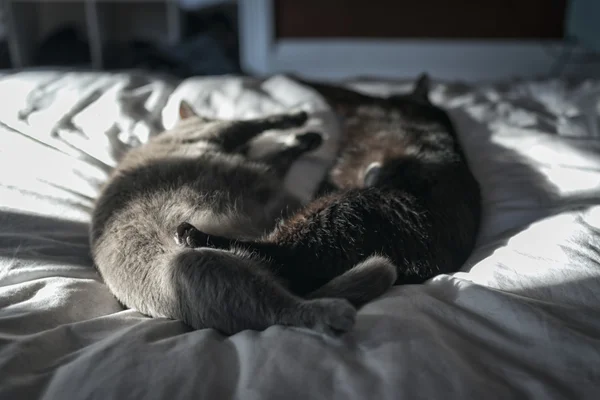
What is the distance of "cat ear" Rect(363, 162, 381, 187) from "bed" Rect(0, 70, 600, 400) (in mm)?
174

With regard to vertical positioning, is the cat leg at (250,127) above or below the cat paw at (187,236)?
above

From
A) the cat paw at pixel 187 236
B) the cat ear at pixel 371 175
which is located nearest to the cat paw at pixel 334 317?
the cat paw at pixel 187 236

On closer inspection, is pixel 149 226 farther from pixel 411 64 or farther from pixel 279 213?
pixel 411 64

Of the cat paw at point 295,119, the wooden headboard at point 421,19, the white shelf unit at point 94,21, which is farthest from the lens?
the wooden headboard at point 421,19

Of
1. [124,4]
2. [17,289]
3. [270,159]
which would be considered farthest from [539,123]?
[124,4]

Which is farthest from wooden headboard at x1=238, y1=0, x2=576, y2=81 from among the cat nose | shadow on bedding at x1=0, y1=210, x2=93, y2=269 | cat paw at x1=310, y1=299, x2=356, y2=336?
cat paw at x1=310, y1=299, x2=356, y2=336

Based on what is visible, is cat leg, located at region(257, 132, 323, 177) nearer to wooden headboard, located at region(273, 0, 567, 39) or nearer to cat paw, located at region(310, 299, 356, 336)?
cat paw, located at region(310, 299, 356, 336)

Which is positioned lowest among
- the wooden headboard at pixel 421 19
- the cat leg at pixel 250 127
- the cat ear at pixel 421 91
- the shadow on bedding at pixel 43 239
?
the shadow on bedding at pixel 43 239

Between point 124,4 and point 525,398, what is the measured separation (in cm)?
414

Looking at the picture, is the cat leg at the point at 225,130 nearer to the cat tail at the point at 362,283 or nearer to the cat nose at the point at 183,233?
the cat nose at the point at 183,233

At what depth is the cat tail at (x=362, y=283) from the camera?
89 cm

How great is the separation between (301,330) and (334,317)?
6 centimetres

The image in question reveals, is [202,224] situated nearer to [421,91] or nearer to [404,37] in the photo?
[421,91]

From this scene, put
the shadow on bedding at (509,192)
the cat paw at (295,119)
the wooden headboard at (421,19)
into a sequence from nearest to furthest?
1. the shadow on bedding at (509,192)
2. the cat paw at (295,119)
3. the wooden headboard at (421,19)
